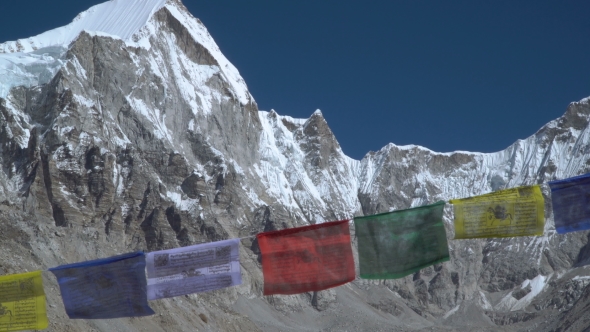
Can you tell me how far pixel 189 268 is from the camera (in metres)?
26.4

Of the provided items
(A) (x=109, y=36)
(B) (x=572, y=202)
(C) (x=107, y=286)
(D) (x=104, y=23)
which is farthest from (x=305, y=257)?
(D) (x=104, y=23)

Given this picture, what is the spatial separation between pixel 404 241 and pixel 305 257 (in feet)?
9.22

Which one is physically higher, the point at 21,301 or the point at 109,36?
the point at 109,36

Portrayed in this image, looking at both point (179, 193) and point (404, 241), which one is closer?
point (404, 241)

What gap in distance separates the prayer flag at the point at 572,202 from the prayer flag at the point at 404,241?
10.4 ft

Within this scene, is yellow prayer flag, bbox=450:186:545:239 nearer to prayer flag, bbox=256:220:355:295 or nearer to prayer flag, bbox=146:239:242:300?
prayer flag, bbox=256:220:355:295

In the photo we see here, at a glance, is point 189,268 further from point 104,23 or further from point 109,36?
point 104,23

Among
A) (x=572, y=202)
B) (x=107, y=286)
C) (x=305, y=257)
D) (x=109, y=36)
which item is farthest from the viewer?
(x=109, y=36)

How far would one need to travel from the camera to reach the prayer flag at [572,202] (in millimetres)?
25719

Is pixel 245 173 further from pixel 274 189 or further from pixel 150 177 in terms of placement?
pixel 150 177

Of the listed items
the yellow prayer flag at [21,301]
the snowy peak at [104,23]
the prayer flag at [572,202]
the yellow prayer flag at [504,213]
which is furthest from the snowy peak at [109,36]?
the prayer flag at [572,202]

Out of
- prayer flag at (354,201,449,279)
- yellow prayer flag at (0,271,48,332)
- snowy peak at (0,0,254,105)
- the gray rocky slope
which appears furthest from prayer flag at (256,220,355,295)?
snowy peak at (0,0,254,105)

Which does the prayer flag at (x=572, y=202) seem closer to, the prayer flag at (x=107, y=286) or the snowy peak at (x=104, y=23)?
the prayer flag at (x=107, y=286)

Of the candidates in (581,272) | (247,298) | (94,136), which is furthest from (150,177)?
(581,272)
